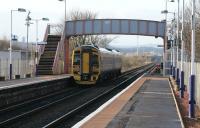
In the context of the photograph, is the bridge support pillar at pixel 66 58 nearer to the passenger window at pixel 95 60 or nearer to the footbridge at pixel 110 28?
the footbridge at pixel 110 28

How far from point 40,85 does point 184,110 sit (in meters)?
12.5

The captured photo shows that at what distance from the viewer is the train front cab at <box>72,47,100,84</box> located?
43625mm

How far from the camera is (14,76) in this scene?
5891 centimetres

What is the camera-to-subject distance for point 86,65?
144 feet

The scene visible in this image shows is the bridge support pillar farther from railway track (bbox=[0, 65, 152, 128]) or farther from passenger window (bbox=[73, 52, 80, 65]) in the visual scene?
railway track (bbox=[0, 65, 152, 128])

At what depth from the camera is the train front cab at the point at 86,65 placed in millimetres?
43625

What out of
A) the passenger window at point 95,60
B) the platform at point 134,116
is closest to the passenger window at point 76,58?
the passenger window at point 95,60

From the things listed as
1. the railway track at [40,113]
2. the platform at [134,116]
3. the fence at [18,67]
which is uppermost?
the fence at [18,67]

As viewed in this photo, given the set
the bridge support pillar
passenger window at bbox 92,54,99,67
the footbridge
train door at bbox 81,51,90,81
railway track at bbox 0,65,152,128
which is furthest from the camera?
the bridge support pillar

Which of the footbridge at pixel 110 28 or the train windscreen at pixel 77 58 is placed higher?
the footbridge at pixel 110 28

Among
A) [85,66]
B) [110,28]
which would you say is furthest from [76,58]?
[110,28]

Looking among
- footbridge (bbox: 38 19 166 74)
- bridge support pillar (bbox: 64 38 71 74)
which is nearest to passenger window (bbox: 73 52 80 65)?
footbridge (bbox: 38 19 166 74)

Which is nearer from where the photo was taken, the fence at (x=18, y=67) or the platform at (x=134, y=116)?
the platform at (x=134, y=116)

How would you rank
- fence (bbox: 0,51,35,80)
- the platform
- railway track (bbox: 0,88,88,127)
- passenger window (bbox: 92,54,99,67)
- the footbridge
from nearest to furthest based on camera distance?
1. the platform
2. railway track (bbox: 0,88,88,127)
3. passenger window (bbox: 92,54,99,67)
4. fence (bbox: 0,51,35,80)
5. the footbridge
